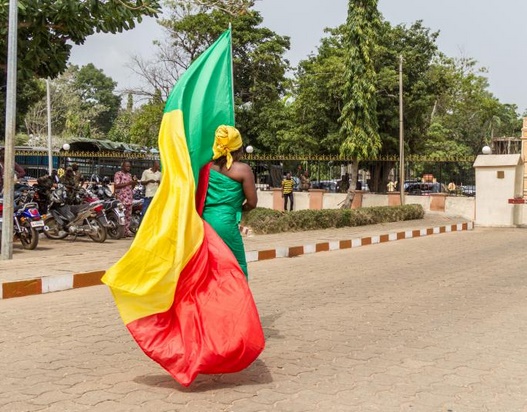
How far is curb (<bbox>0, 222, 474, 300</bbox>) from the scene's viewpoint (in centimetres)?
837

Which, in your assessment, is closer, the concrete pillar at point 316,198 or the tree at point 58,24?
the tree at point 58,24

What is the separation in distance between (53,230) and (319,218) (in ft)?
24.5

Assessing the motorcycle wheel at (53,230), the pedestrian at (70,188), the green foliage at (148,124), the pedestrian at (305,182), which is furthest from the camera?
the green foliage at (148,124)

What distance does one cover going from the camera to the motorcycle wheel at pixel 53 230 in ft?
46.2

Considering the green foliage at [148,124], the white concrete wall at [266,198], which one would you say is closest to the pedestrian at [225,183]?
the white concrete wall at [266,198]

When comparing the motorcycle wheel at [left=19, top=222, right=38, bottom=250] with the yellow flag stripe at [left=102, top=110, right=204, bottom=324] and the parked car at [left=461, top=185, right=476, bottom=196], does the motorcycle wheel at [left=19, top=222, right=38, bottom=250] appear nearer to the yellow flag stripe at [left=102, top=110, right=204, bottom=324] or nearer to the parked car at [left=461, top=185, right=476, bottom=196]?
the yellow flag stripe at [left=102, top=110, right=204, bottom=324]

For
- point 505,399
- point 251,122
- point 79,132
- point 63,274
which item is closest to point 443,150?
point 251,122

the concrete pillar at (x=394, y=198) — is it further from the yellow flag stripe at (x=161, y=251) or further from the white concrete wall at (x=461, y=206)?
the yellow flag stripe at (x=161, y=251)

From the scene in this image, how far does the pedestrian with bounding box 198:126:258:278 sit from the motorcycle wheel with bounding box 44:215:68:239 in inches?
383

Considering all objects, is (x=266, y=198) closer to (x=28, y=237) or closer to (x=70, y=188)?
(x=70, y=188)

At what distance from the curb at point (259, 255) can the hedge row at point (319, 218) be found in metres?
2.04

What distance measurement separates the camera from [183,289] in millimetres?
4387

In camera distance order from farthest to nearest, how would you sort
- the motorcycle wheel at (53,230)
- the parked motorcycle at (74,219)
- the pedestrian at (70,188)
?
the pedestrian at (70,188), the motorcycle wheel at (53,230), the parked motorcycle at (74,219)

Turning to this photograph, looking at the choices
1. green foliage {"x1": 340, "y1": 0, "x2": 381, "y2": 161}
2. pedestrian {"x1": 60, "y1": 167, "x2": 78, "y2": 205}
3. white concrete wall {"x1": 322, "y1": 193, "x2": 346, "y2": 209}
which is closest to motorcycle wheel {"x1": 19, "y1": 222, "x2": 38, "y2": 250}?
pedestrian {"x1": 60, "y1": 167, "x2": 78, "y2": 205}
